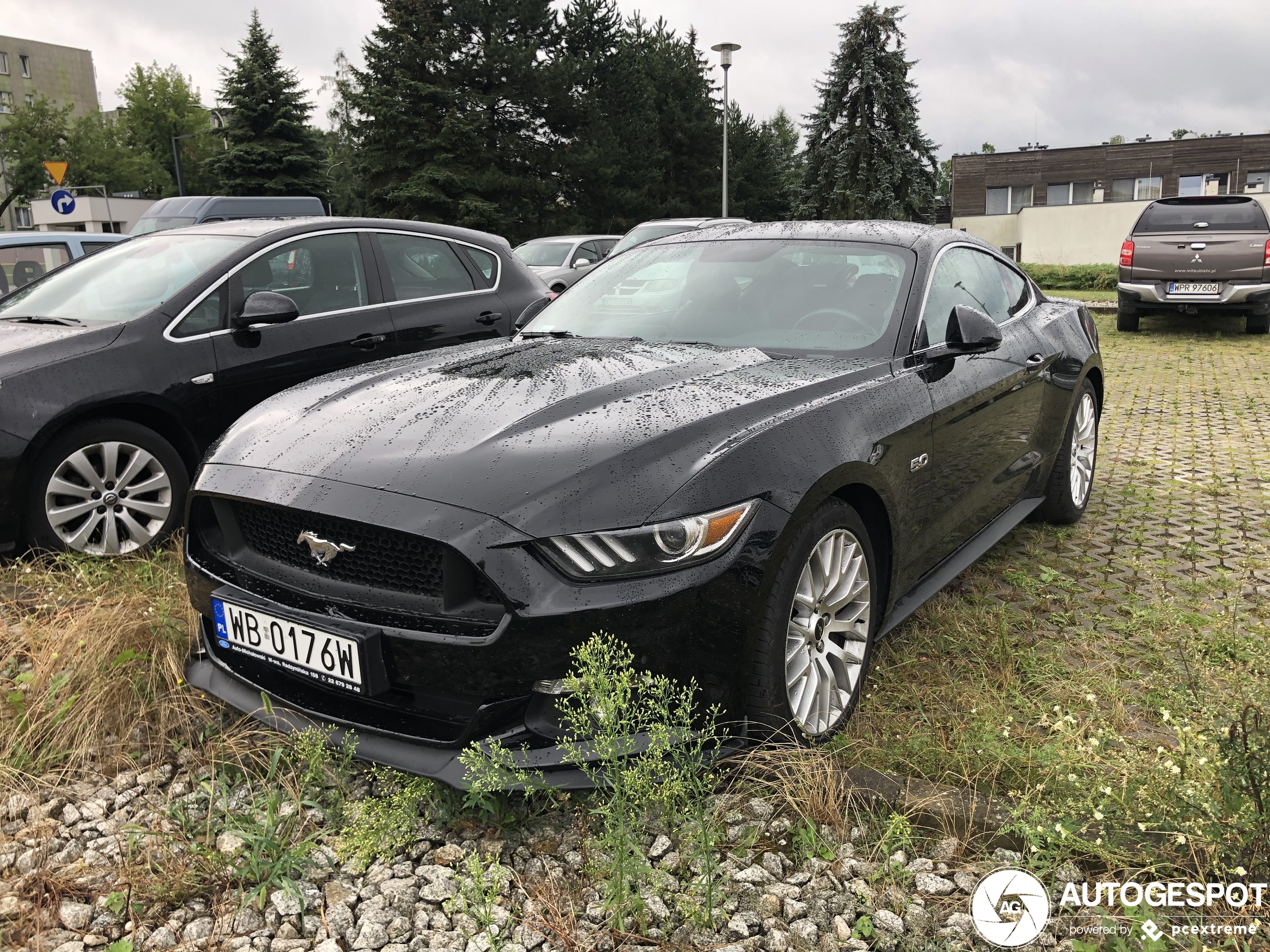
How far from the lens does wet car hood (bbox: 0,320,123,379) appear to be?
4.38 metres

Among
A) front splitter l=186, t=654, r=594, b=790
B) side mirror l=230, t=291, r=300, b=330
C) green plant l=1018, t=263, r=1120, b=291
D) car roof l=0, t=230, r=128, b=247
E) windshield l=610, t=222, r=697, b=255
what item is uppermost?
car roof l=0, t=230, r=128, b=247

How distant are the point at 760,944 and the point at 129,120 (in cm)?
7238

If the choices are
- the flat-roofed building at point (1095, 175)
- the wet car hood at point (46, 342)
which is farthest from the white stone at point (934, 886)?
the flat-roofed building at point (1095, 175)

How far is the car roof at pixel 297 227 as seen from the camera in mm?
5438

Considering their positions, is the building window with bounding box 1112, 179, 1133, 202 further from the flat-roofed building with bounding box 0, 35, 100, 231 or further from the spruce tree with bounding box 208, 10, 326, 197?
the flat-roofed building with bounding box 0, 35, 100, 231

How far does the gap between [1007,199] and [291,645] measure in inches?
1894

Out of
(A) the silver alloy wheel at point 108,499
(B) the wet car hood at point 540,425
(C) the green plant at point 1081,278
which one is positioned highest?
(B) the wet car hood at point 540,425

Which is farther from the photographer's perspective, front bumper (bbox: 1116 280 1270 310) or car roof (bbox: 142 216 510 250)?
front bumper (bbox: 1116 280 1270 310)

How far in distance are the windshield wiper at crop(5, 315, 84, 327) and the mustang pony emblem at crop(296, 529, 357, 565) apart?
3004 mm

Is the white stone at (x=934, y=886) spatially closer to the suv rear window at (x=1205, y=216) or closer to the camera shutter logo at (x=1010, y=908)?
the camera shutter logo at (x=1010, y=908)

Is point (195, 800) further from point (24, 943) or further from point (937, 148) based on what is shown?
point (937, 148)

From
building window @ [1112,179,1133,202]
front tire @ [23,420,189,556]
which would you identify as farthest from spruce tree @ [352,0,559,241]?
front tire @ [23,420,189,556]

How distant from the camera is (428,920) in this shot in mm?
2271

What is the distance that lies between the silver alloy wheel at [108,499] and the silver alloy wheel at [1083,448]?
4522 millimetres
